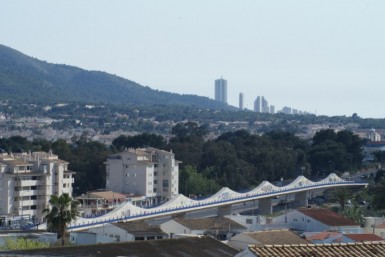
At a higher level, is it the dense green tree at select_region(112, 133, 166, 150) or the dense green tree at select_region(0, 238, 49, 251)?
Result: the dense green tree at select_region(112, 133, 166, 150)

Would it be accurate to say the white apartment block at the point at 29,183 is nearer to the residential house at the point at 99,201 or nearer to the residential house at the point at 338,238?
the residential house at the point at 99,201

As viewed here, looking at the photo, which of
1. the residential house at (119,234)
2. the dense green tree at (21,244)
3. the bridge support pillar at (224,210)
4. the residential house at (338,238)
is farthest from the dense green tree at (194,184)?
the dense green tree at (21,244)

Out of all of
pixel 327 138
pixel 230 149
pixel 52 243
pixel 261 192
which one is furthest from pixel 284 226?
pixel 327 138

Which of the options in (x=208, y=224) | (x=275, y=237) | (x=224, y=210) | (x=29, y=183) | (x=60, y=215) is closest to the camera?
(x=275, y=237)

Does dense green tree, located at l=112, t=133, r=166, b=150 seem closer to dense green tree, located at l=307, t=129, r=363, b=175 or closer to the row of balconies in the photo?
dense green tree, located at l=307, t=129, r=363, b=175

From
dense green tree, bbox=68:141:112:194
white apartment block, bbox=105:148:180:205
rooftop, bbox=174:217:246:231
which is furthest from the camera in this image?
dense green tree, bbox=68:141:112:194

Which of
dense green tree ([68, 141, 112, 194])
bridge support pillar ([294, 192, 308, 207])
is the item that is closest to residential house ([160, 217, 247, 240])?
dense green tree ([68, 141, 112, 194])

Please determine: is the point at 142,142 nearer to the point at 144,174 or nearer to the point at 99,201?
the point at 144,174

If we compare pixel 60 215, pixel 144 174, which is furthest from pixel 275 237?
pixel 144 174
